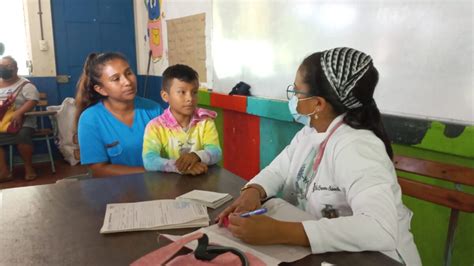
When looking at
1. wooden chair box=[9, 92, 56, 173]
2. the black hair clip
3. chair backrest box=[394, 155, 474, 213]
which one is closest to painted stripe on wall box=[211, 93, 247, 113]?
the black hair clip

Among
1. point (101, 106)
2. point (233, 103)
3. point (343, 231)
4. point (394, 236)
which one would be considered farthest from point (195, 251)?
point (233, 103)

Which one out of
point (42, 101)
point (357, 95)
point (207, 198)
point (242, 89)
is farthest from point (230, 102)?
point (42, 101)

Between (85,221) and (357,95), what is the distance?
87cm

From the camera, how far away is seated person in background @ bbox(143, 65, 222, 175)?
5.55 feet

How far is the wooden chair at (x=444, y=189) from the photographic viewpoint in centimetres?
128

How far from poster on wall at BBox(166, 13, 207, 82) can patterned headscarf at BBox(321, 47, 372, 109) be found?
2.68m

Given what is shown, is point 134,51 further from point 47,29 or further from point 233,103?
point 233,103

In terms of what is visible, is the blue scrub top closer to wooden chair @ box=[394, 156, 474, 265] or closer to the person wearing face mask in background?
the person wearing face mask in background

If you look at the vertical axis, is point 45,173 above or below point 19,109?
below

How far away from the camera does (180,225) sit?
1.01m

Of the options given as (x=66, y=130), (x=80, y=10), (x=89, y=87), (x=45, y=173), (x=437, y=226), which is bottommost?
(x=45, y=173)

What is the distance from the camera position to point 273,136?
271 cm

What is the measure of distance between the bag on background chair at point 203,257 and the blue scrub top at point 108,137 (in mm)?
1166

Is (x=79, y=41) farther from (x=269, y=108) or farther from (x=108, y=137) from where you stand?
(x=108, y=137)
